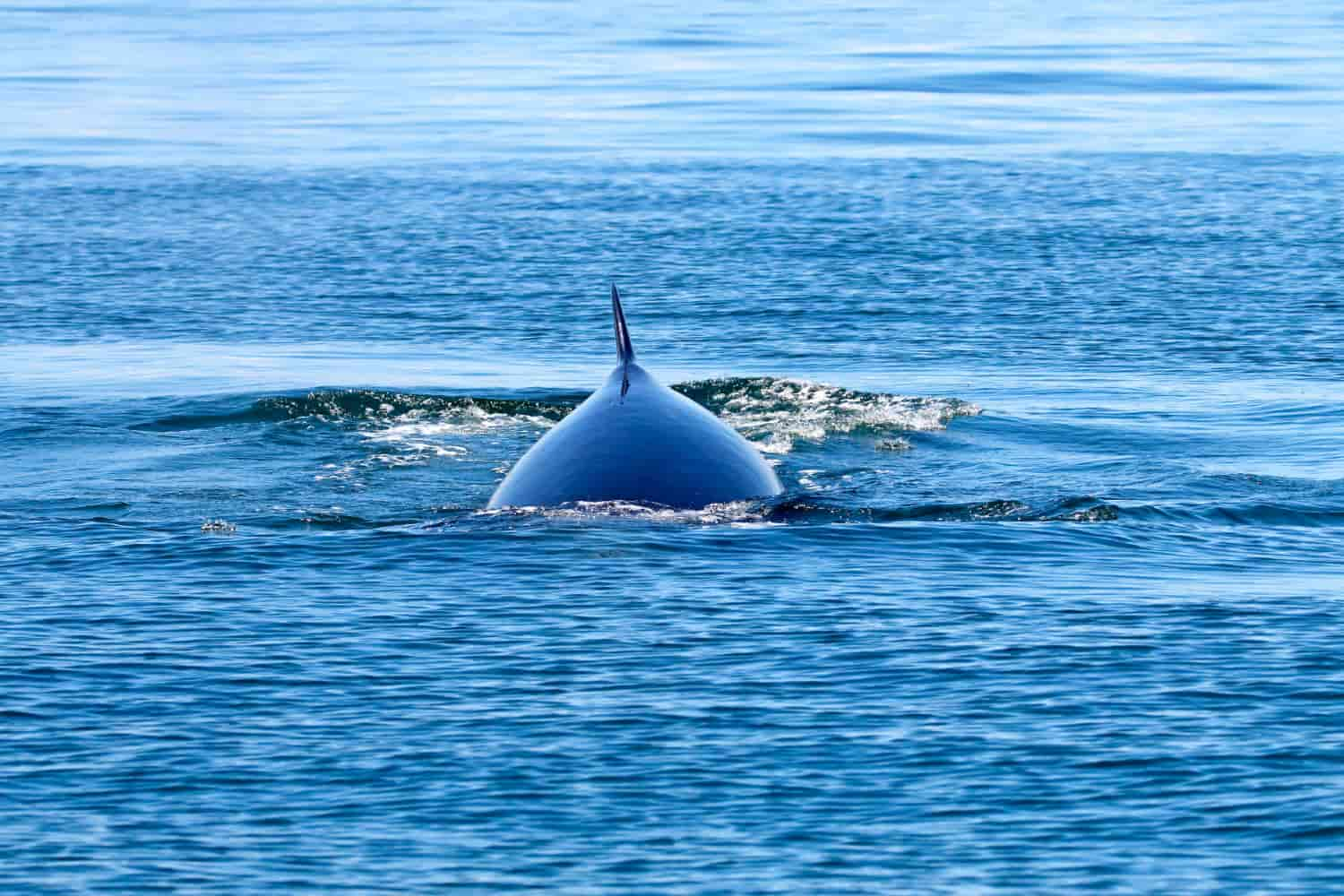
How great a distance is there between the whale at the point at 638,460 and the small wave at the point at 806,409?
9.34ft

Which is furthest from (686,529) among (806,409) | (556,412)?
(556,412)

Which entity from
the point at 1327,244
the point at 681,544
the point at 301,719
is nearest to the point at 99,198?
the point at 1327,244

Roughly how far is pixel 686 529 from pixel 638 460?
64cm

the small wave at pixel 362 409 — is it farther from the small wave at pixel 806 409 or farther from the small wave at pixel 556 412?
the small wave at pixel 806 409

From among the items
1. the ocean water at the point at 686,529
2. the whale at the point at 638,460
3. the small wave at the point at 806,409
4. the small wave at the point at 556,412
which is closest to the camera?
the ocean water at the point at 686,529

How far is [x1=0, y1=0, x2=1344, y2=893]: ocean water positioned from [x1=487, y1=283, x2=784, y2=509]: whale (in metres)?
0.24

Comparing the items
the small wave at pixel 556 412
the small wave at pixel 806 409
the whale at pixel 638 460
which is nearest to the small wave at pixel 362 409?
the small wave at pixel 556 412

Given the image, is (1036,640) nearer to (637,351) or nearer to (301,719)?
(301,719)

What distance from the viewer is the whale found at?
14945 millimetres

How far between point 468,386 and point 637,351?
2.53 meters

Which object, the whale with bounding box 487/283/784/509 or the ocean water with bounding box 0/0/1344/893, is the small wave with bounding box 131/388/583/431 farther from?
the whale with bounding box 487/283/784/509

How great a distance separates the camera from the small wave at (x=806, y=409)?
19219mm

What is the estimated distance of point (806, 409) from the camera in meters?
20.0

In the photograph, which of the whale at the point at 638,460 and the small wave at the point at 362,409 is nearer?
the whale at the point at 638,460
